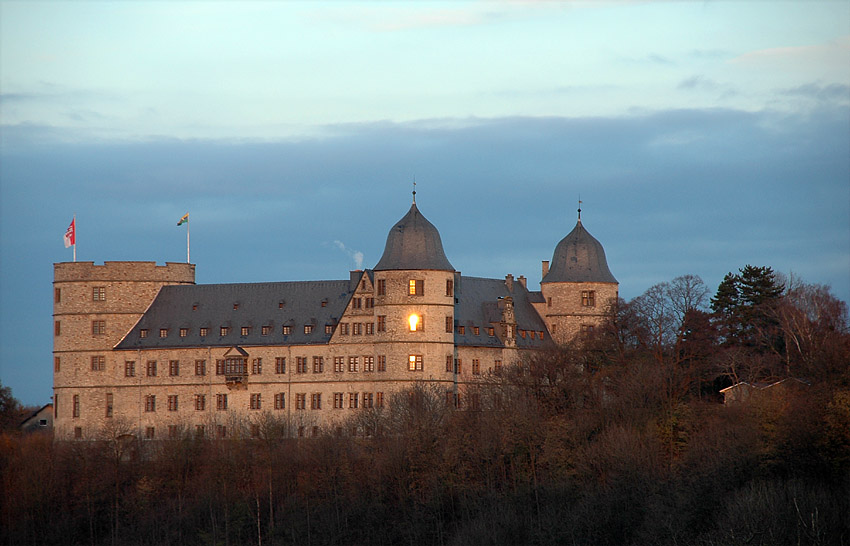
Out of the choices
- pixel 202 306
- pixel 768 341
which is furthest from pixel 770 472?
pixel 202 306

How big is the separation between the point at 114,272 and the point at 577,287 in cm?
2971

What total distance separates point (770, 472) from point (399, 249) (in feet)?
114

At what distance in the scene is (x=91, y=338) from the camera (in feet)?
376

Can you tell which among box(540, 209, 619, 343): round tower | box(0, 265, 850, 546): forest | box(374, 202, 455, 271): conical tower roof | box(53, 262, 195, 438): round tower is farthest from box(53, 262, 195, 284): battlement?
box(540, 209, 619, 343): round tower

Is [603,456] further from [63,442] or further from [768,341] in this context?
[63,442]

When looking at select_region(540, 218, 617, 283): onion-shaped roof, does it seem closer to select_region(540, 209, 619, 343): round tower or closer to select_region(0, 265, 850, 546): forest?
select_region(540, 209, 619, 343): round tower

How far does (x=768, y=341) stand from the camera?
103 metres

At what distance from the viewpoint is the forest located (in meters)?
78.2

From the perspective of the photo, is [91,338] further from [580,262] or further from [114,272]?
[580,262]

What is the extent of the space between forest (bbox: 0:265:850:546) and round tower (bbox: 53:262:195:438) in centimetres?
373

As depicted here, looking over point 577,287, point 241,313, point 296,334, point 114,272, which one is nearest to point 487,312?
point 577,287

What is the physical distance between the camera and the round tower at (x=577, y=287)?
112 metres

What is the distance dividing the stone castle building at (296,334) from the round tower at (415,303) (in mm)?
84

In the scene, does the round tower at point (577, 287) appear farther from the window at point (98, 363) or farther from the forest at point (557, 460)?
the window at point (98, 363)
